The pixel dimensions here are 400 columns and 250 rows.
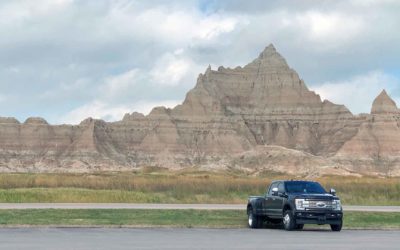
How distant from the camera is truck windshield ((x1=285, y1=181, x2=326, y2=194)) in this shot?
2781cm

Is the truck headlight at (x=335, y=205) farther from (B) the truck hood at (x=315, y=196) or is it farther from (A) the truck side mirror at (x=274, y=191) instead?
(A) the truck side mirror at (x=274, y=191)

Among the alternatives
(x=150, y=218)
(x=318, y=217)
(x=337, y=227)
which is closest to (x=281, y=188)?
(x=318, y=217)

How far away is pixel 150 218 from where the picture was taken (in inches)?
1230

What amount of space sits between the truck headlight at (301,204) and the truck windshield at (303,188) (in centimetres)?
107

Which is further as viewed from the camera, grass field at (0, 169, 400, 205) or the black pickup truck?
grass field at (0, 169, 400, 205)

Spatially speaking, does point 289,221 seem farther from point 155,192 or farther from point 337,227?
point 155,192

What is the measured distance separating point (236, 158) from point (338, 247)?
17426cm

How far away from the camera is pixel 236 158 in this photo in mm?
193875

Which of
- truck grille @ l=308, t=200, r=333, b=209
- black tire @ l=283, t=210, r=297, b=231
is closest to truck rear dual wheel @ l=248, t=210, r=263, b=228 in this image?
black tire @ l=283, t=210, r=297, b=231

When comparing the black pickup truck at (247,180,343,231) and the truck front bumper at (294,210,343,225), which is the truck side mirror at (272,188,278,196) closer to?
the black pickup truck at (247,180,343,231)

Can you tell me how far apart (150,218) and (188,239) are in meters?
9.31

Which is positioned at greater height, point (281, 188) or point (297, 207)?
point (281, 188)

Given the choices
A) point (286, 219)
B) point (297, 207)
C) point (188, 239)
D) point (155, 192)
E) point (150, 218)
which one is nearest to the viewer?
point (188, 239)

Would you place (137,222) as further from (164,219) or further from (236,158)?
A: (236,158)
